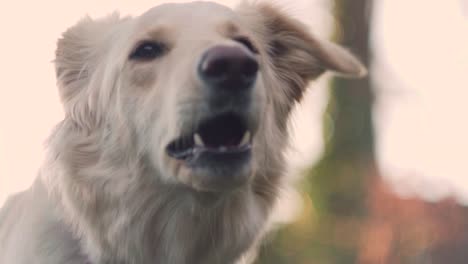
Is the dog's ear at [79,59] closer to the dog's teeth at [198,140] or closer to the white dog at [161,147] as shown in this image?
the white dog at [161,147]

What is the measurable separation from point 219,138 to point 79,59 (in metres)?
1.19

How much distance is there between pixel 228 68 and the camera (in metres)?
3.39

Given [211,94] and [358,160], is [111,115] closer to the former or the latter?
[211,94]

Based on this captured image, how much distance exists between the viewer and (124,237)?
4051mm

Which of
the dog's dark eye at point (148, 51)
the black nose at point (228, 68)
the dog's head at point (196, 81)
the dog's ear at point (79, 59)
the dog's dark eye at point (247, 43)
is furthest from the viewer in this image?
the dog's ear at point (79, 59)

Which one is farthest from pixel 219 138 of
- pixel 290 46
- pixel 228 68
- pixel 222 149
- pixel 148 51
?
pixel 290 46

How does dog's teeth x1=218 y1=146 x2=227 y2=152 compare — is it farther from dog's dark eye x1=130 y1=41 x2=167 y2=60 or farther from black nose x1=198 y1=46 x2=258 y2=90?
dog's dark eye x1=130 y1=41 x2=167 y2=60

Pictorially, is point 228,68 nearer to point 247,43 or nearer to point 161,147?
point 161,147

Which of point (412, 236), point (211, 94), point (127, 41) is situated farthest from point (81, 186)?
point (412, 236)

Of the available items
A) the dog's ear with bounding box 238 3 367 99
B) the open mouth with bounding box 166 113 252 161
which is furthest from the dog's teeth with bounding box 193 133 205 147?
the dog's ear with bounding box 238 3 367 99

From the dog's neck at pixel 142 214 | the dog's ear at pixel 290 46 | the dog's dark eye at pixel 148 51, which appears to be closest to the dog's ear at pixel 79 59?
the dog's neck at pixel 142 214

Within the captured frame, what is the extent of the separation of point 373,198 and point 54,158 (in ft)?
28.6

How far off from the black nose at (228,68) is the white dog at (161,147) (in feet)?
0.04

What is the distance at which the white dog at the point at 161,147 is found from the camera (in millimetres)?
3600
